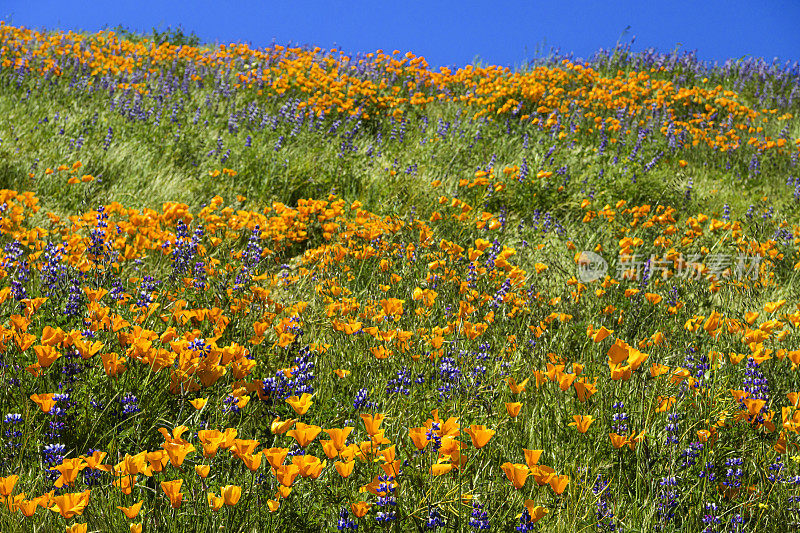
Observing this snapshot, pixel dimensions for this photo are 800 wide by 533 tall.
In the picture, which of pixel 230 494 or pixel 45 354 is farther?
pixel 45 354

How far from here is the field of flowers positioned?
6.00 feet

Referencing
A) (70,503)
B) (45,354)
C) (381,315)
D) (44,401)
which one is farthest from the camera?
(381,315)

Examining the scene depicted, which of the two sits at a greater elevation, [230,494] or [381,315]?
[381,315]

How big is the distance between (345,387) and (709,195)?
5.59 metres

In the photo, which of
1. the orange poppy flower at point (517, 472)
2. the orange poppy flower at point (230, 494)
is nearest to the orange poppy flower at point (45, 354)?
the orange poppy flower at point (230, 494)

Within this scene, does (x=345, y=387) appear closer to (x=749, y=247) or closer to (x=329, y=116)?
(x=749, y=247)

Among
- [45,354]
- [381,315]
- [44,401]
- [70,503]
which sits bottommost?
[70,503]

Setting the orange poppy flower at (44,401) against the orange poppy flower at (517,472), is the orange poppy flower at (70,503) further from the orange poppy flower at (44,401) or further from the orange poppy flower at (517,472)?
the orange poppy flower at (517,472)

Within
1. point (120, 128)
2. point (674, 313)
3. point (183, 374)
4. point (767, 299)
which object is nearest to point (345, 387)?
point (183, 374)

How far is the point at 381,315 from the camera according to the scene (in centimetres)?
318

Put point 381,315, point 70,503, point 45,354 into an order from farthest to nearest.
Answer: point 381,315 → point 45,354 → point 70,503

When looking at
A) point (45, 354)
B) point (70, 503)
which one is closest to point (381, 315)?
point (45, 354)

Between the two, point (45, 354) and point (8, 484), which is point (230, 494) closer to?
point (8, 484)

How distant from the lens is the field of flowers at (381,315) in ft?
6.00
